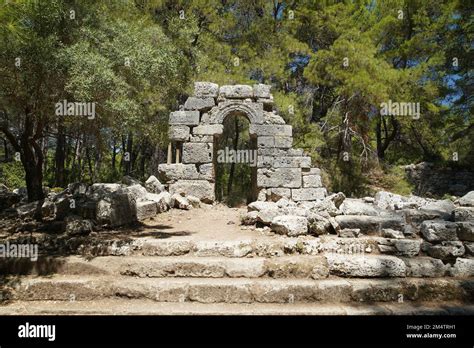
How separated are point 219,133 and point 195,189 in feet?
6.46

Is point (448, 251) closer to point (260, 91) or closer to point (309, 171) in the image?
point (309, 171)

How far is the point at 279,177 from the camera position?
11414 millimetres

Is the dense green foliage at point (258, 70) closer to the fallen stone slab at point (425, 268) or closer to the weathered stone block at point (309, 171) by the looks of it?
the weathered stone block at point (309, 171)

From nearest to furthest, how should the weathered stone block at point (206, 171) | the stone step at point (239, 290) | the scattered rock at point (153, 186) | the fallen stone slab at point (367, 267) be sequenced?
1. the stone step at point (239, 290)
2. the fallen stone slab at point (367, 267)
3. the scattered rock at point (153, 186)
4. the weathered stone block at point (206, 171)

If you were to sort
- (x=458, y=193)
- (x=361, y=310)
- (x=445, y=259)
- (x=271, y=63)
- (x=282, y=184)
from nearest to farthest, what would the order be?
(x=361, y=310) → (x=445, y=259) → (x=282, y=184) → (x=271, y=63) → (x=458, y=193)

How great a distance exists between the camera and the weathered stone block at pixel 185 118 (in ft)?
38.7

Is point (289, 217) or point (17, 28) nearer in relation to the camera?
point (17, 28)

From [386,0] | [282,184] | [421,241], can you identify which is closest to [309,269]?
[421,241]

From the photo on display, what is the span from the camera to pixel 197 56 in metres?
15.5

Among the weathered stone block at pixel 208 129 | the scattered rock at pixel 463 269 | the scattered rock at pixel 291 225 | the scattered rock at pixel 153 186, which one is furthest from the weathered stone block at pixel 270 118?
the scattered rock at pixel 463 269

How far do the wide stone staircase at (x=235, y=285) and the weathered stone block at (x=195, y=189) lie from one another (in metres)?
5.37

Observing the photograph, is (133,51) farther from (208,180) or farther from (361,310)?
(361,310)

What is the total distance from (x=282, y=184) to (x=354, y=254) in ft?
17.8

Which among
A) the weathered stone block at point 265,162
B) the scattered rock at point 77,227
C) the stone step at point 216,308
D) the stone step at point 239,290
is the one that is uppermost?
the weathered stone block at point 265,162
